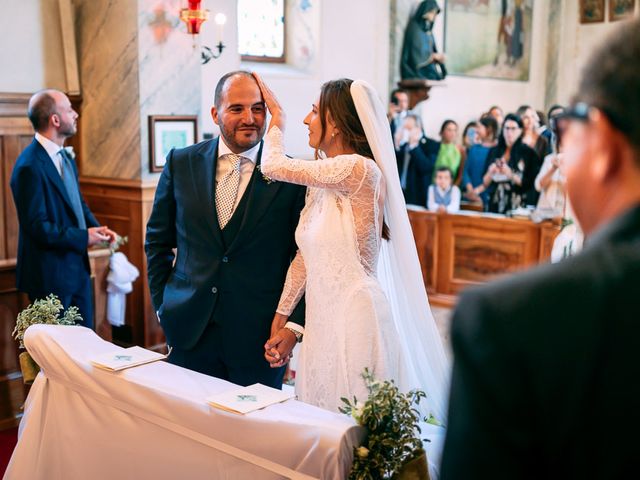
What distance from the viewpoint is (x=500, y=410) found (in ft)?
2.79

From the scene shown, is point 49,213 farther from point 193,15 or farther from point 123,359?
point 123,359

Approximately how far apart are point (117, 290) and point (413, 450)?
3.98 metres

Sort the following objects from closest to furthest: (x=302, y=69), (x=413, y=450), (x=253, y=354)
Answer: (x=413, y=450), (x=253, y=354), (x=302, y=69)

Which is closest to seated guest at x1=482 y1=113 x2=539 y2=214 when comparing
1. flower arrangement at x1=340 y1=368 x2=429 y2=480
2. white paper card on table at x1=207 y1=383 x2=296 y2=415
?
white paper card on table at x1=207 y1=383 x2=296 y2=415

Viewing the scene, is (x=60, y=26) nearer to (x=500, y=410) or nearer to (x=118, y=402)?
(x=118, y=402)

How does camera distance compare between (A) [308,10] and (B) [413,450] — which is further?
(A) [308,10]

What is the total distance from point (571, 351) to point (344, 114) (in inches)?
87.0

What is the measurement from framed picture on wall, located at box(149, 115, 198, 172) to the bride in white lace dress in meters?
3.51

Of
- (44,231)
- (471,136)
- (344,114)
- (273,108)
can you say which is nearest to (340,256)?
(344,114)

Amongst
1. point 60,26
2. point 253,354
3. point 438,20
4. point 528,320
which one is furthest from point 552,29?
point 528,320

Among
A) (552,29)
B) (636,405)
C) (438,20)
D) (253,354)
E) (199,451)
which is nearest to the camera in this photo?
(636,405)

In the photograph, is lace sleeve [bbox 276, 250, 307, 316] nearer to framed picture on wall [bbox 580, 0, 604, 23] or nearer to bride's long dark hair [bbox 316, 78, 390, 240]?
bride's long dark hair [bbox 316, 78, 390, 240]

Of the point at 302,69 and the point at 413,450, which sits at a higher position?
the point at 302,69

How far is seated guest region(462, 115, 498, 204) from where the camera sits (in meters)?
10.2
